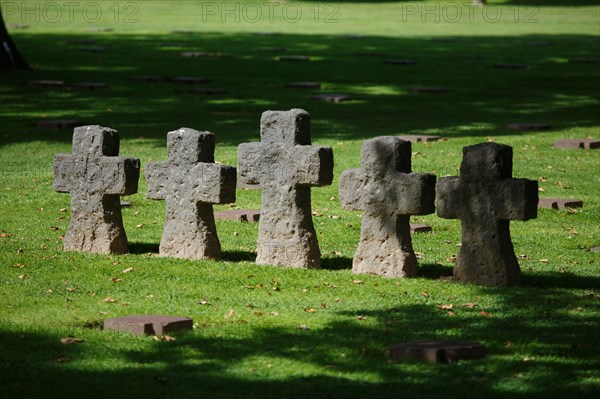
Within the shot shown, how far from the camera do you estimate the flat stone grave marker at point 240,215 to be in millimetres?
14180

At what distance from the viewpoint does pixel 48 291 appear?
1051cm

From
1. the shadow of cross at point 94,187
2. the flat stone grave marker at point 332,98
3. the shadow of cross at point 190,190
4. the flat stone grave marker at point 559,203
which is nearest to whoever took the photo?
the shadow of cross at point 190,190

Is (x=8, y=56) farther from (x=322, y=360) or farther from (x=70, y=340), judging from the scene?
(x=322, y=360)

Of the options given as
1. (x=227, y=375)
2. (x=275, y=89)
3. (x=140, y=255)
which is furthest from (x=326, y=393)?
(x=275, y=89)

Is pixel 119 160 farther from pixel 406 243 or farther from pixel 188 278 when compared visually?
pixel 406 243

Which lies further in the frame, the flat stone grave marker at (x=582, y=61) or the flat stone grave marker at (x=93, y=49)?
the flat stone grave marker at (x=93, y=49)

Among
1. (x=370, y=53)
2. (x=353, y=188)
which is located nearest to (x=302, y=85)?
(x=370, y=53)

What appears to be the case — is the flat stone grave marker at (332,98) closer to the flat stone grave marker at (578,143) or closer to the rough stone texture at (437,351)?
the flat stone grave marker at (578,143)

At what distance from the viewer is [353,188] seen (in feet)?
36.9

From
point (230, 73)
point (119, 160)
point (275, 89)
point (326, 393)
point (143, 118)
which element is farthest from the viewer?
point (230, 73)

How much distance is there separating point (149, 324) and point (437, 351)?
2155 mm

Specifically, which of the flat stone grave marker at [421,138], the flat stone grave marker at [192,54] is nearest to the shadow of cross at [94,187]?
the flat stone grave marker at [421,138]

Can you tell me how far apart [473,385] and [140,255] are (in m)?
5.05

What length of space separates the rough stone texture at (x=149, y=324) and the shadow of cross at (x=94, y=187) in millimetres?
2861
